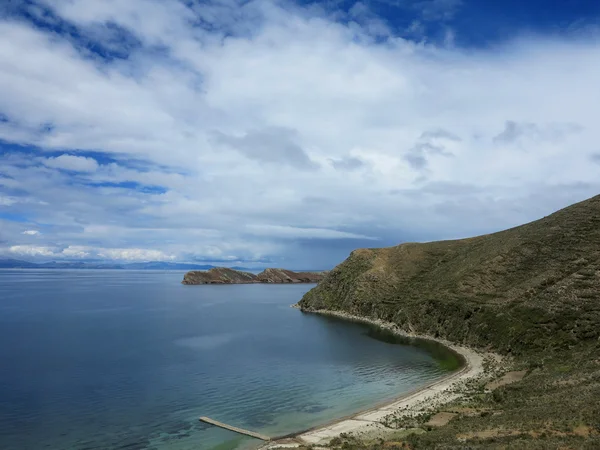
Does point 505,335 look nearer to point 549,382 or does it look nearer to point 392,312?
point 549,382

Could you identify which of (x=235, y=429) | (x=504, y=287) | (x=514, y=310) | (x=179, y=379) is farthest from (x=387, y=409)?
(x=504, y=287)

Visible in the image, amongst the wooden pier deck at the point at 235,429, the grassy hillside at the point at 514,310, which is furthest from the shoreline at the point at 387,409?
the grassy hillside at the point at 514,310

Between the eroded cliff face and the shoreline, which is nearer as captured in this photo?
the shoreline

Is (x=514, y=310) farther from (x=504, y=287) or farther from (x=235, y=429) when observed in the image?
(x=235, y=429)

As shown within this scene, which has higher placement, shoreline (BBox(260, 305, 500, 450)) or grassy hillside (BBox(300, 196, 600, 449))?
grassy hillside (BBox(300, 196, 600, 449))

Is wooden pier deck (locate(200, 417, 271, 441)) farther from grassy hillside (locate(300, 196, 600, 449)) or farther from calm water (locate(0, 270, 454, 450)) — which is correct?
grassy hillside (locate(300, 196, 600, 449))

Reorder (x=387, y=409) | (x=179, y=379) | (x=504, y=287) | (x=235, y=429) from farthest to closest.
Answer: (x=504, y=287), (x=179, y=379), (x=387, y=409), (x=235, y=429)

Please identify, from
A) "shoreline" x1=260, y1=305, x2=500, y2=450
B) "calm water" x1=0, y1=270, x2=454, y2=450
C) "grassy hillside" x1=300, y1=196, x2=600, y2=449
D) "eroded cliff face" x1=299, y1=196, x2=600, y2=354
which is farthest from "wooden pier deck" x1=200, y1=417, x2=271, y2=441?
"eroded cliff face" x1=299, y1=196, x2=600, y2=354
